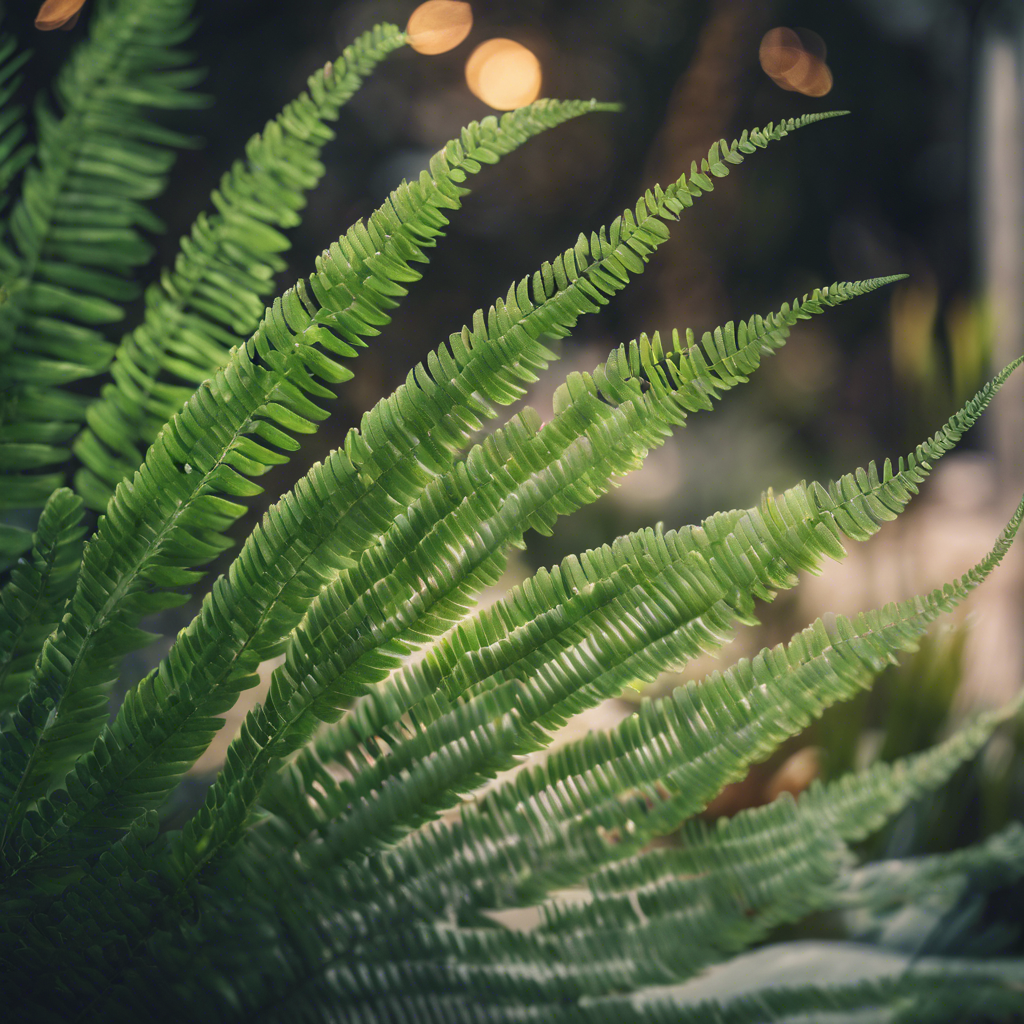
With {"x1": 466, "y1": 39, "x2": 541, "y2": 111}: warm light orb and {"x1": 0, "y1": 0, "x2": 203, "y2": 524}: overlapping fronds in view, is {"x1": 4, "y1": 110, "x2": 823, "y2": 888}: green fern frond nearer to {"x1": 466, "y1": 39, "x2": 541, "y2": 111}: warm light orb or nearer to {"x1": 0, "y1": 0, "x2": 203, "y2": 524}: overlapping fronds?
{"x1": 0, "y1": 0, "x2": 203, "y2": 524}: overlapping fronds

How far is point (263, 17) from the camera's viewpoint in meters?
0.64

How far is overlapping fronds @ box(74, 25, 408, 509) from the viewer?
21cm

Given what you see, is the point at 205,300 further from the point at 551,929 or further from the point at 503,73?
the point at 503,73

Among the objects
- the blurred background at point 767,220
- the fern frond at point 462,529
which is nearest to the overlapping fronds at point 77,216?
the fern frond at point 462,529

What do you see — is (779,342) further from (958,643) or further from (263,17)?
(263,17)

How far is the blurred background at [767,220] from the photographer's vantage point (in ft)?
2.22

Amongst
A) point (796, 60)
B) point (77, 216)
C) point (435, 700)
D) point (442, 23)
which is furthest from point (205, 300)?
point (796, 60)

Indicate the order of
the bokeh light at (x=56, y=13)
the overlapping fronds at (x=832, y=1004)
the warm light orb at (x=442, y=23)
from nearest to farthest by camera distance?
1. the overlapping fronds at (x=832, y=1004)
2. the bokeh light at (x=56, y=13)
3. the warm light orb at (x=442, y=23)

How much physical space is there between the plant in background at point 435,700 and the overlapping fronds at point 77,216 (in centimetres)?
7

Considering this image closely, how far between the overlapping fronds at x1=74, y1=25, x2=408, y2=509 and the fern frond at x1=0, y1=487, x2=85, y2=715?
5cm

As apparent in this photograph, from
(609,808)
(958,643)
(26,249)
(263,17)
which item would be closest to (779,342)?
(609,808)

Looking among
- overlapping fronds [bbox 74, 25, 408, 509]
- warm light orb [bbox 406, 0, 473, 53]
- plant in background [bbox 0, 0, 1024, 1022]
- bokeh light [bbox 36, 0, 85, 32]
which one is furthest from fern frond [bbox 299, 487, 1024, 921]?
warm light orb [bbox 406, 0, 473, 53]

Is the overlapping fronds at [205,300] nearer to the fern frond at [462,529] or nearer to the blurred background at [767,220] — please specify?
the fern frond at [462,529]

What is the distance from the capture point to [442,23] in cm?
68
